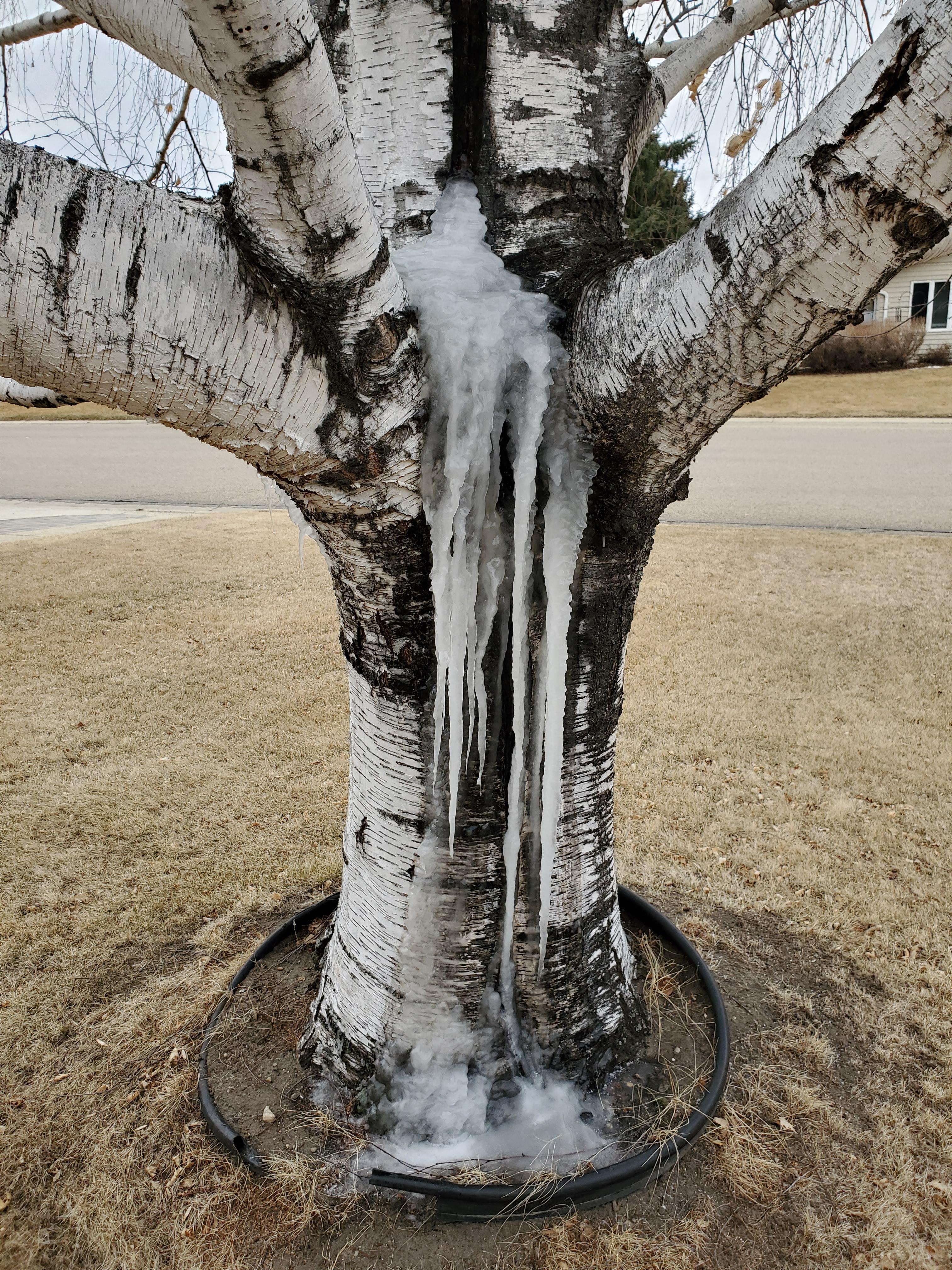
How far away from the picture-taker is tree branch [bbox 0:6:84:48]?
8.69 feet

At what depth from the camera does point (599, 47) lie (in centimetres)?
174

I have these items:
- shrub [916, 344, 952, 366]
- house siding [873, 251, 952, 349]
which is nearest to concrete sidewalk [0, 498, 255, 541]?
house siding [873, 251, 952, 349]

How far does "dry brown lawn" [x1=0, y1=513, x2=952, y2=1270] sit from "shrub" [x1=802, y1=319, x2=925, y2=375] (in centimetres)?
1718

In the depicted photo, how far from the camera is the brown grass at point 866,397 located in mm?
16844

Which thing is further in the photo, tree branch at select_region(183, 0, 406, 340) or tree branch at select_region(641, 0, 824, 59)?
tree branch at select_region(641, 0, 824, 59)

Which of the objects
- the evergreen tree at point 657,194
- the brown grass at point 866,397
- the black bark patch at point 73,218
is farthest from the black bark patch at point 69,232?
the brown grass at point 866,397

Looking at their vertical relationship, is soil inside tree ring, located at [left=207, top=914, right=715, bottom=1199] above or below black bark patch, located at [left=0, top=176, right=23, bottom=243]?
below

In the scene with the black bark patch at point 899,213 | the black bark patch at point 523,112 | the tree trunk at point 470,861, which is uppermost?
the black bark patch at point 523,112

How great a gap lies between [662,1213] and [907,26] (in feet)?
7.55

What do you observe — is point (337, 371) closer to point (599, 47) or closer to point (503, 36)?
point (503, 36)

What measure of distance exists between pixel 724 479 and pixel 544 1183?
1003 centimetres

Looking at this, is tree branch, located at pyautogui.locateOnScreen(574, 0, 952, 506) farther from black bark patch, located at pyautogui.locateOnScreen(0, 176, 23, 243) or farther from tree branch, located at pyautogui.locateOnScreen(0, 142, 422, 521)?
black bark patch, located at pyautogui.locateOnScreen(0, 176, 23, 243)

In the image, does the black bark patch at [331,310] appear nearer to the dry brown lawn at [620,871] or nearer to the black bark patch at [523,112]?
the black bark patch at [523,112]

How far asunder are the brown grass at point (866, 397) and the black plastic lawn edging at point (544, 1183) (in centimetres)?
1492
